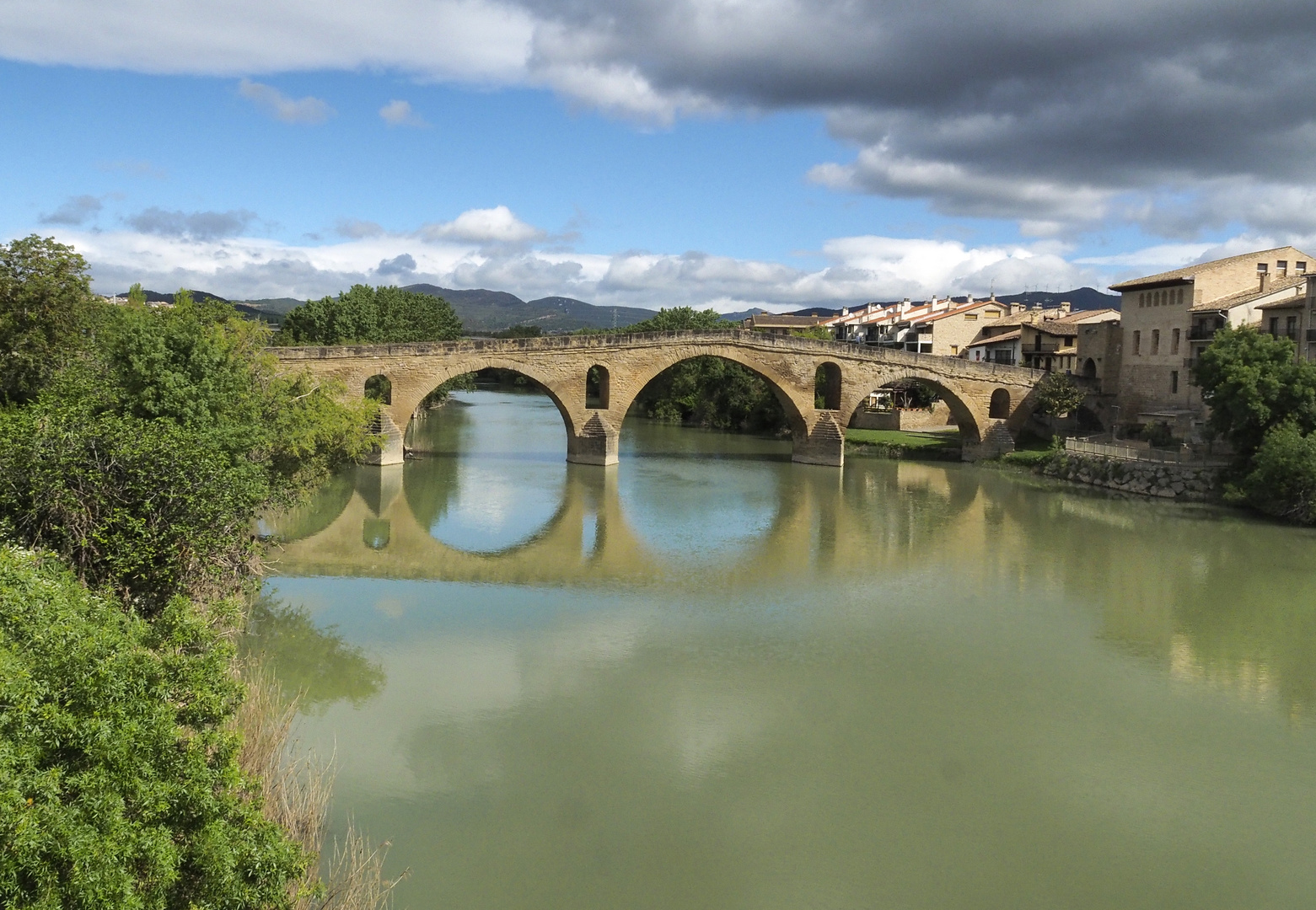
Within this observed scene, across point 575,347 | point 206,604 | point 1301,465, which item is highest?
point 575,347

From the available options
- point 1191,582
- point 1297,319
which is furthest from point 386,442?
point 1297,319

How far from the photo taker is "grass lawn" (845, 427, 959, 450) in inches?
1681

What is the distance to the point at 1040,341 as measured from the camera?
48938 millimetres

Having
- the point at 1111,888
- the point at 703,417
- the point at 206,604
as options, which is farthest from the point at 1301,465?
the point at 703,417

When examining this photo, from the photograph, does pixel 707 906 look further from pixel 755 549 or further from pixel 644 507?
pixel 644 507

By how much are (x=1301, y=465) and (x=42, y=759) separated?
28.3 metres

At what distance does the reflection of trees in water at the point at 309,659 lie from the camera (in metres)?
12.9

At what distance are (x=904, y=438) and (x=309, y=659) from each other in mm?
34035

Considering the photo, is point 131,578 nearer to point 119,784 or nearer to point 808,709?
point 119,784

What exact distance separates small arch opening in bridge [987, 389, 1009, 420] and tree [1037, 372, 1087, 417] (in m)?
1.25

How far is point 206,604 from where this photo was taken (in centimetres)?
1313

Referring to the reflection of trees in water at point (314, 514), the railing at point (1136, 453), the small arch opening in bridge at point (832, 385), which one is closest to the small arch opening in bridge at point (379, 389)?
the reflection of trees in water at point (314, 514)

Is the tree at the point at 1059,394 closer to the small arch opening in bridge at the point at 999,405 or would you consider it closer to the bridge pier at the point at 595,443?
the small arch opening in bridge at the point at 999,405

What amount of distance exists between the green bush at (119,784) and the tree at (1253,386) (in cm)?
2824
